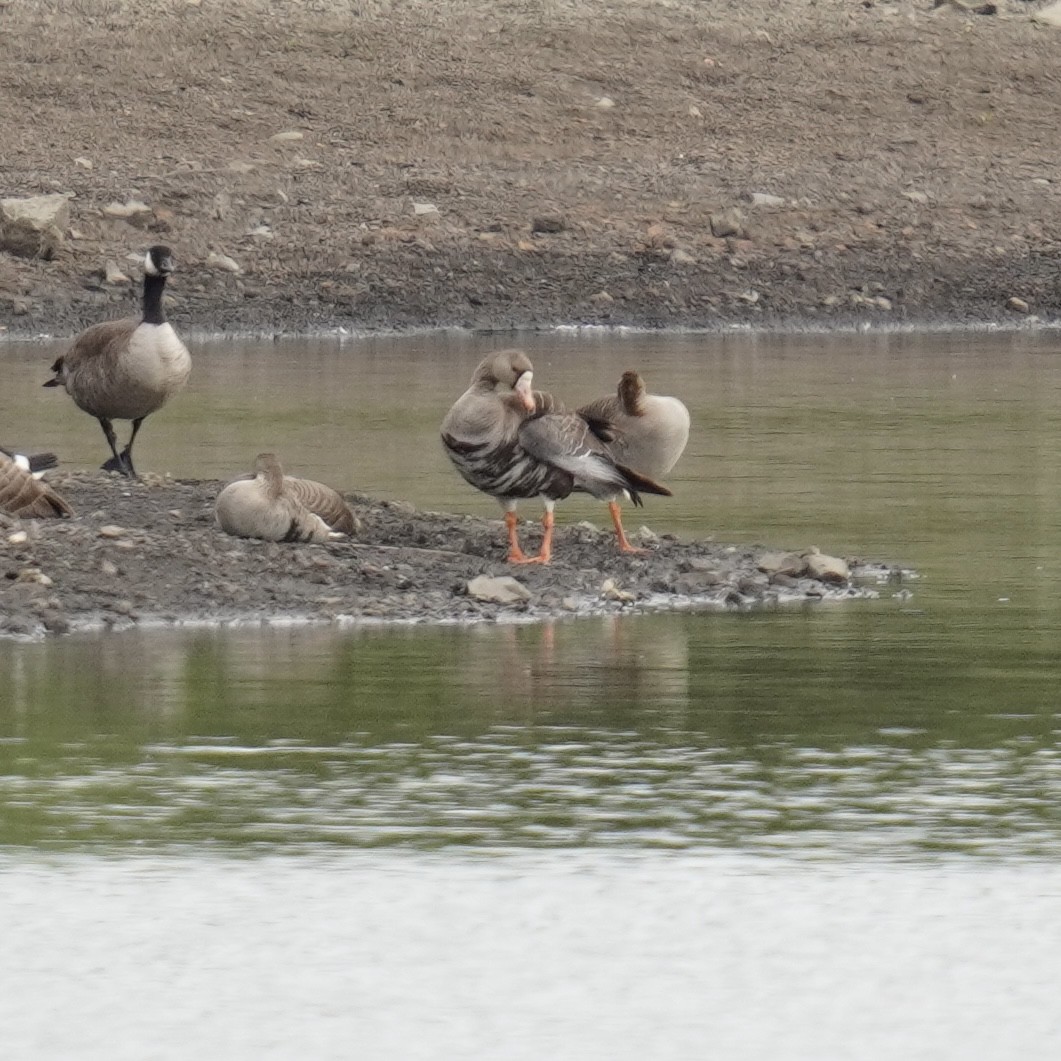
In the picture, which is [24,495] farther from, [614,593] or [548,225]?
[548,225]

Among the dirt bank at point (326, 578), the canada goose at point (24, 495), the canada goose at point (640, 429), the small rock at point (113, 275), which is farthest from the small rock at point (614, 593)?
the small rock at point (113, 275)

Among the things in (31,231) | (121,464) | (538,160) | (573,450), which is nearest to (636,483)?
(573,450)

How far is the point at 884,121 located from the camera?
34.6 m

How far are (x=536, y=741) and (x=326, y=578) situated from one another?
291 cm

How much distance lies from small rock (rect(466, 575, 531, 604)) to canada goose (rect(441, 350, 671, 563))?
84 cm

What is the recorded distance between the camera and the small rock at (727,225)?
29734mm

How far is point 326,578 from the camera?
11406 mm

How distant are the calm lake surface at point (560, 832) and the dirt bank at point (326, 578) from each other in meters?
0.31

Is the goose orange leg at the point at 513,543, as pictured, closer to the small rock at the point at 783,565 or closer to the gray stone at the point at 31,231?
the small rock at the point at 783,565

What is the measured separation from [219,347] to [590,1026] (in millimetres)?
20151

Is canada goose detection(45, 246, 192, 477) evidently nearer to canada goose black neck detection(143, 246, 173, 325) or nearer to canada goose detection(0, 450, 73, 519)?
canada goose black neck detection(143, 246, 173, 325)

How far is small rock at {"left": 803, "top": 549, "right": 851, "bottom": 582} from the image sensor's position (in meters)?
11.8

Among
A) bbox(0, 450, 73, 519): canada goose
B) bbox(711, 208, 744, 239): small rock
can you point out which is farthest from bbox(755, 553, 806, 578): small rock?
bbox(711, 208, 744, 239): small rock

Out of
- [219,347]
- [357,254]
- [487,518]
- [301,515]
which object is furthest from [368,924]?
[357,254]
